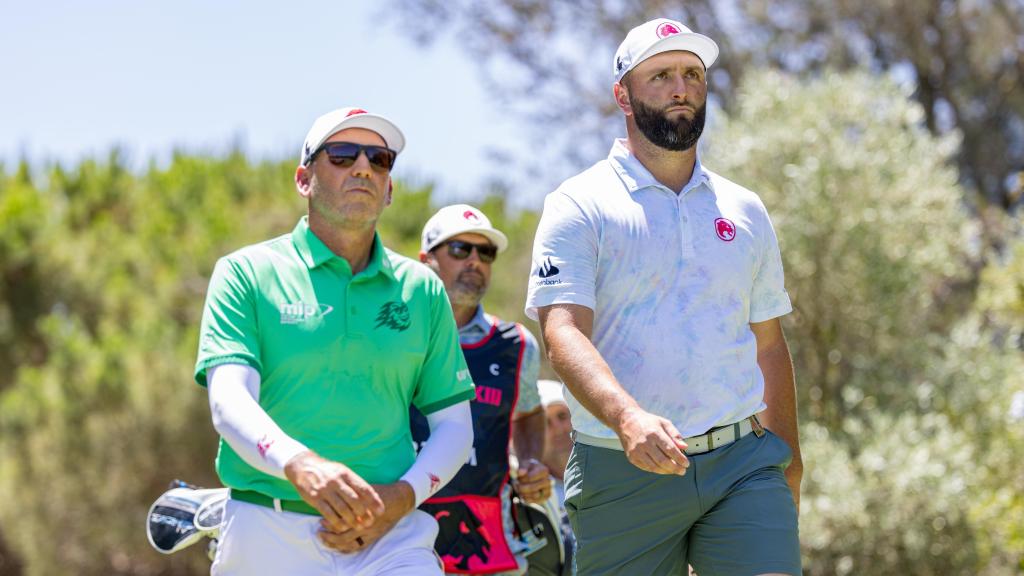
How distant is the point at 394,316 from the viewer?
4.26 m

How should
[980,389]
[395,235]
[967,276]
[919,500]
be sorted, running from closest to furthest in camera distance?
[919,500]
[980,389]
[967,276]
[395,235]

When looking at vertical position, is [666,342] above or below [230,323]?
below

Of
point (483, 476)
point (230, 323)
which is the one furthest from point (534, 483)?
point (230, 323)

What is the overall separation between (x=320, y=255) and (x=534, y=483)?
192 cm

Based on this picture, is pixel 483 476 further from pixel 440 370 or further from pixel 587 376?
pixel 587 376

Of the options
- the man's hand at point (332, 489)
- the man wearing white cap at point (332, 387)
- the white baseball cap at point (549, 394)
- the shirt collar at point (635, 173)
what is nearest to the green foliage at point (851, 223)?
the white baseball cap at point (549, 394)

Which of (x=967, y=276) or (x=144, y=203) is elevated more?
(x=144, y=203)

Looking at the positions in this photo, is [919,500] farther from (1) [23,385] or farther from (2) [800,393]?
(1) [23,385]

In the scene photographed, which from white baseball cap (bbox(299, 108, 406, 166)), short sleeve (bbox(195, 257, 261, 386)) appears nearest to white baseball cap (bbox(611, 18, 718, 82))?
white baseball cap (bbox(299, 108, 406, 166))

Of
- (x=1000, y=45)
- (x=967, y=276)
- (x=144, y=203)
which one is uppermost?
(x=1000, y=45)

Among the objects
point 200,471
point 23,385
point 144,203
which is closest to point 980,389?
point 200,471

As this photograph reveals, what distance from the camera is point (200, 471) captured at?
1761cm

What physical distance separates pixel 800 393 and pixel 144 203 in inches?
510

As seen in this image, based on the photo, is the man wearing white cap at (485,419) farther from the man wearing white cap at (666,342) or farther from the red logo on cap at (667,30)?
the red logo on cap at (667,30)
